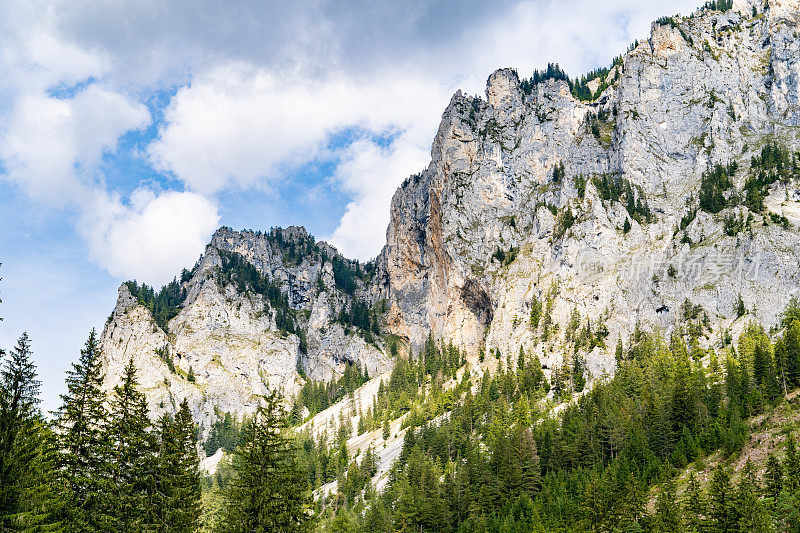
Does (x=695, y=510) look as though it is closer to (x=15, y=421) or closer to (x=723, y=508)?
(x=723, y=508)

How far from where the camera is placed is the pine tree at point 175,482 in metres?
37.1

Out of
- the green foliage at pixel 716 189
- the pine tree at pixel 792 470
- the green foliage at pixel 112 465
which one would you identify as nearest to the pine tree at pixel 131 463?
the green foliage at pixel 112 465

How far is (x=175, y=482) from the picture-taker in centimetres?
3853

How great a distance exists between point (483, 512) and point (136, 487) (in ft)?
212

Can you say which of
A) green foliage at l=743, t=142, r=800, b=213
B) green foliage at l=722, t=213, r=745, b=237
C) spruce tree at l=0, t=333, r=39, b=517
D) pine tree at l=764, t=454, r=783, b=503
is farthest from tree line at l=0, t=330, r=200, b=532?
green foliage at l=743, t=142, r=800, b=213

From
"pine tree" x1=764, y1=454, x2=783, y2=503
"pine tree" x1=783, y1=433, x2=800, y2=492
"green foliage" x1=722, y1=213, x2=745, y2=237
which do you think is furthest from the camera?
"green foliage" x1=722, y1=213, x2=745, y2=237

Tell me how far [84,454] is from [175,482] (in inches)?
248

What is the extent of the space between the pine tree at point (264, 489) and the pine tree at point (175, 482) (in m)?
2.99

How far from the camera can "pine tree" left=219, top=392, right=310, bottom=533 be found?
120 feet

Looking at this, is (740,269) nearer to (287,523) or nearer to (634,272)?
(634,272)

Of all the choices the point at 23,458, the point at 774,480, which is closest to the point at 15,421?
the point at 23,458

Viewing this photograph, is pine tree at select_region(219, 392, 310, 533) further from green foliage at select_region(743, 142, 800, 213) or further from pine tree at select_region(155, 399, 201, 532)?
green foliage at select_region(743, 142, 800, 213)

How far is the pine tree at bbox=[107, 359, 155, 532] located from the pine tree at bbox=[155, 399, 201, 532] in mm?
A: 757

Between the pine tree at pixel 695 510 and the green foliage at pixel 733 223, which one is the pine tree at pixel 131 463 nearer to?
the pine tree at pixel 695 510
